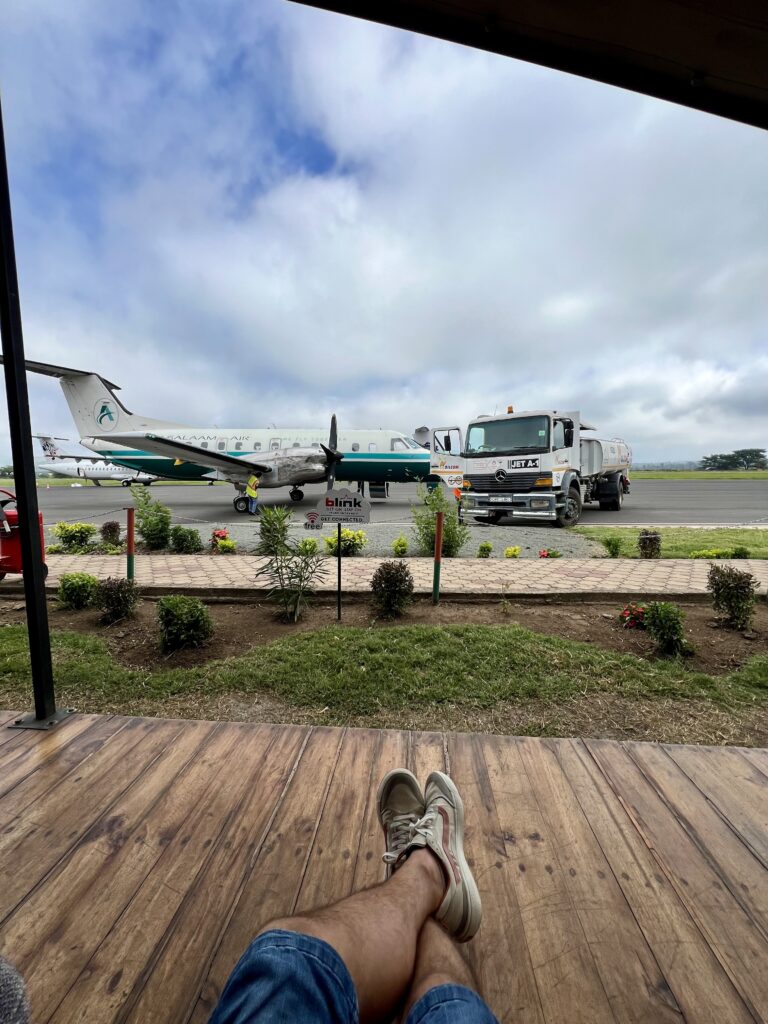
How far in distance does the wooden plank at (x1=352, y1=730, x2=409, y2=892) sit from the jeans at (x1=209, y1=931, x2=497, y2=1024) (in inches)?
12.6

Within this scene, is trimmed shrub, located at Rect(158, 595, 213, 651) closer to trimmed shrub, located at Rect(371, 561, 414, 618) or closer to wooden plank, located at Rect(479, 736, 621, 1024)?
trimmed shrub, located at Rect(371, 561, 414, 618)

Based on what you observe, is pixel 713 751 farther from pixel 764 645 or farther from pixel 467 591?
pixel 467 591

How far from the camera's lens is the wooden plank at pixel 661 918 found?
3.05 ft

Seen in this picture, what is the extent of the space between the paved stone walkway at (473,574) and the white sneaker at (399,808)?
3277 millimetres

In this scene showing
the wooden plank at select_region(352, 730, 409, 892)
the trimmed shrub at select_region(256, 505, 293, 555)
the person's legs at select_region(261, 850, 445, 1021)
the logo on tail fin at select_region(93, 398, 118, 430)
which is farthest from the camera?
the logo on tail fin at select_region(93, 398, 118, 430)

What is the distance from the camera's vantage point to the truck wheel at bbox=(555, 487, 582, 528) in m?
10.5

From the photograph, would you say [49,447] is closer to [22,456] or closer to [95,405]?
[95,405]

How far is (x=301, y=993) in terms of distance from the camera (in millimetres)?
742

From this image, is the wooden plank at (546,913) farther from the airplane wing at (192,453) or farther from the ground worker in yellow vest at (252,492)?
the airplane wing at (192,453)

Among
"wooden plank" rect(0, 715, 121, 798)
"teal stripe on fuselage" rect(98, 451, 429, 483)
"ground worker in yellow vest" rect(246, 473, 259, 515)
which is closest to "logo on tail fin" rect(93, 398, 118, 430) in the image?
"teal stripe on fuselage" rect(98, 451, 429, 483)

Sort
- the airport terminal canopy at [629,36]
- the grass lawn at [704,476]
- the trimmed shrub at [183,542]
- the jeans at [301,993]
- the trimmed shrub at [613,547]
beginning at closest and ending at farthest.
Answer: the jeans at [301,993]
the airport terminal canopy at [629,36]
the trimmed shrub at [613,547]
the trimmed shrub at [183,542]
the grass lawn at [704,476]

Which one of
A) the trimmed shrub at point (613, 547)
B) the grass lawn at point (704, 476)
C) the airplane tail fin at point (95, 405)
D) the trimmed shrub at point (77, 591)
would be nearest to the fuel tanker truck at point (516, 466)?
the trimmed shrub at point (613, 547)

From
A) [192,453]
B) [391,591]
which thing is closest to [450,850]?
[391,591]

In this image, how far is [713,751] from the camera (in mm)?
1831
